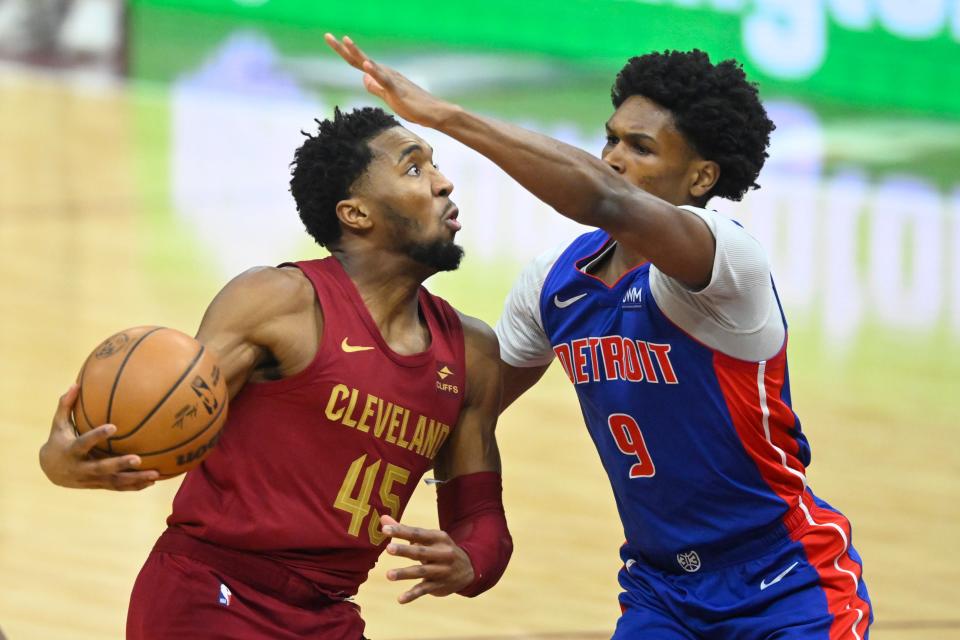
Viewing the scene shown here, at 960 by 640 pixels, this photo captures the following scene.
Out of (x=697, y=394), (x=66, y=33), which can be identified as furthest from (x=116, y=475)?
(x=66, y=33)

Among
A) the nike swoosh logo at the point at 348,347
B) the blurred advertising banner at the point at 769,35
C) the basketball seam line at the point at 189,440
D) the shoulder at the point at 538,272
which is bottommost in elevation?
the basketball seam line at the point at 189,440

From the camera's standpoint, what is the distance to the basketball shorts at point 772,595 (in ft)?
15.5

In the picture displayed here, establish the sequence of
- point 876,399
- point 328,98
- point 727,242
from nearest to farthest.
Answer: point 727,242, point 876,399, point 328,98

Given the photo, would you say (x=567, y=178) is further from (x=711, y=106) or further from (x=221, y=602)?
(x=221, y=602)

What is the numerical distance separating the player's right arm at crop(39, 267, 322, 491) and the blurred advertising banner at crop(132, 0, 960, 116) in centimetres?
1292

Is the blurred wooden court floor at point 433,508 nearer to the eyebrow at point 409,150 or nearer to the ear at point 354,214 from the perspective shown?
the ear at point 354,214

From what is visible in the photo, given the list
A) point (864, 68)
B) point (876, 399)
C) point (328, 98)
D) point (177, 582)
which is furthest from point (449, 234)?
point (328, 98)

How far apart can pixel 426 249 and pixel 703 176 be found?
34.6 inches

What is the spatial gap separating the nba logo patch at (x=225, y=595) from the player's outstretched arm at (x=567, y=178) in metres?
1.44

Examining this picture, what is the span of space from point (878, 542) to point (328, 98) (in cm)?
1263

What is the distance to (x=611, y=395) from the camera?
15.9 feet

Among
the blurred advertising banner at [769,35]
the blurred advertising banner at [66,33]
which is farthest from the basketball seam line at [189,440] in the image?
the blurred advertising banner at [66,33]

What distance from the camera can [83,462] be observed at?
4285 mm

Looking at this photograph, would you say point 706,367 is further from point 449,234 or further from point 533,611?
point 533,611
